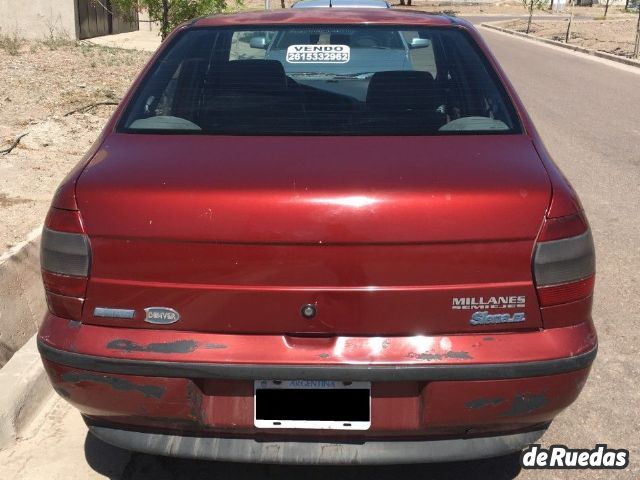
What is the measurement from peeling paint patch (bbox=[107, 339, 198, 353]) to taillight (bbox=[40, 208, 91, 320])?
20 centimetres

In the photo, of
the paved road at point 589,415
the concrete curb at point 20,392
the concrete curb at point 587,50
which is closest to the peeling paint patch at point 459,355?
the paved road at point 589,415

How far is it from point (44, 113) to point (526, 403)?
8.12 meters

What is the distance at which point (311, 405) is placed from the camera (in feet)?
7.93

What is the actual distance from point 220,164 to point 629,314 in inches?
119

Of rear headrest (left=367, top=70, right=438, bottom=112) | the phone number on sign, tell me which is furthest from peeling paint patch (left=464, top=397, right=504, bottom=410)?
the phone number on sign

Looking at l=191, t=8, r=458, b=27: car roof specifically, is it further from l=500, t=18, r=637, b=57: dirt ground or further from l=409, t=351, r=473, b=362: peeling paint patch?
l=500, t=18, r=637, b=57: dirt ground

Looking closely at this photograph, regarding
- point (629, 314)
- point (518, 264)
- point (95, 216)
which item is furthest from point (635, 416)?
point (95, 216)

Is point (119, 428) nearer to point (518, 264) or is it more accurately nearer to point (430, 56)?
point (518, 264)

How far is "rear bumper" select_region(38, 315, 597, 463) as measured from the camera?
234 centimetres

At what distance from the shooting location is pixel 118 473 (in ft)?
9.89

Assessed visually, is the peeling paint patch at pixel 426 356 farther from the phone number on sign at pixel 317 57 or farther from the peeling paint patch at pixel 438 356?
the phone number on sign at pixel 317 57

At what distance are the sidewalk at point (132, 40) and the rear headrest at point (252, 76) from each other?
58.4 feet

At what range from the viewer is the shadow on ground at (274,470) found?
3.01 m

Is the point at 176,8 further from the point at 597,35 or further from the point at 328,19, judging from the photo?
the point at 597,35
